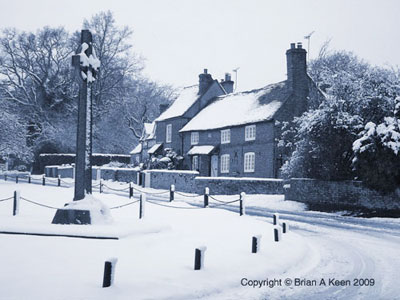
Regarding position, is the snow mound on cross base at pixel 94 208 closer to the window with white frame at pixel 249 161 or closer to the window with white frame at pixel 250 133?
the window with white frame at pixel 249 161

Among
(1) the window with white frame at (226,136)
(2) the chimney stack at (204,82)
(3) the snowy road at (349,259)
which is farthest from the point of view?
(2) the chimney stack at (204,82)

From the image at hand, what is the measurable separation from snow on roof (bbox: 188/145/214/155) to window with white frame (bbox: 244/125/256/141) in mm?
4103

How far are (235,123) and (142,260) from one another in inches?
1149

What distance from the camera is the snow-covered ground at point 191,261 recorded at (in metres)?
7.34

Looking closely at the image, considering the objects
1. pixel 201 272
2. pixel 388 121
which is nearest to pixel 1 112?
pixel 388 121

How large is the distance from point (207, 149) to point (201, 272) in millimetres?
31437

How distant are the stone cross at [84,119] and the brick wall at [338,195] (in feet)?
49.8

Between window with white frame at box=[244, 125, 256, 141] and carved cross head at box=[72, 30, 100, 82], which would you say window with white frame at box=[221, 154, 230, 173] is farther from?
carved cross head at box=[72, 30, 100, 82]

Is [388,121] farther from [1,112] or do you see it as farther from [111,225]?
[1,112]

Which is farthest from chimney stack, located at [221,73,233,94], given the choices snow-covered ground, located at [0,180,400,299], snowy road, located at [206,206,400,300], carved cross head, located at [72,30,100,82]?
carved cross head, located at [72,30,100,82]

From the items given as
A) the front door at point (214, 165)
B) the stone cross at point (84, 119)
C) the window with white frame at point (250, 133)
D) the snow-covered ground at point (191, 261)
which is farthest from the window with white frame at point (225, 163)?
the stone cross at point (84, 119)

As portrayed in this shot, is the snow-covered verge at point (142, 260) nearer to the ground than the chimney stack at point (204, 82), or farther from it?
nearer to the ground

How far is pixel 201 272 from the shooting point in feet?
27.6

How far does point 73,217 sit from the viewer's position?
1297 cm
